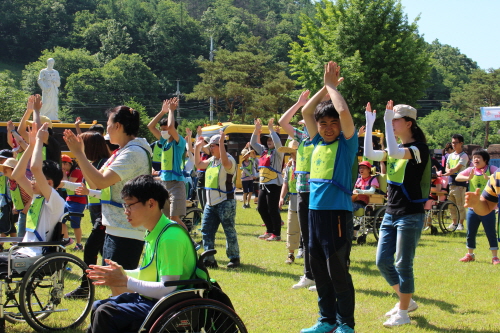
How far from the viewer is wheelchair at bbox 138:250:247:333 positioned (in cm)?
296

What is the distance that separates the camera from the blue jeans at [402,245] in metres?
4.69

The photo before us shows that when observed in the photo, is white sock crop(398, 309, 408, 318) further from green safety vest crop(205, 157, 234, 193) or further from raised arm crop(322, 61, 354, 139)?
green safety vest crop(205, 157, 234, 193)

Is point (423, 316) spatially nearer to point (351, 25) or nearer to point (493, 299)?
point (493, 299)

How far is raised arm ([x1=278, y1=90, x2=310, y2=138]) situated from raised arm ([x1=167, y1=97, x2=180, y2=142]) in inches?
64.3

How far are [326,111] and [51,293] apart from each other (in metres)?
2.96

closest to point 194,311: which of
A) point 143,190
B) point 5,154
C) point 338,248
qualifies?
point 143,190

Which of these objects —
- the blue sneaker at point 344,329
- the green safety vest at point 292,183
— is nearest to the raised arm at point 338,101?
the blue sneaker at point 344,329

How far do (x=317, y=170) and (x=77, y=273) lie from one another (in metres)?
2.56

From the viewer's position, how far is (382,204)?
399 inches

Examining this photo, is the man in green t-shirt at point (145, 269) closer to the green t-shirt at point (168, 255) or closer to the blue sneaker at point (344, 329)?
the green t-shirt at point (168, 255)

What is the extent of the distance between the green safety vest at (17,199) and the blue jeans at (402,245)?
520cm

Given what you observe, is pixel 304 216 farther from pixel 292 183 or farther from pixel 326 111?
pixel 292 183

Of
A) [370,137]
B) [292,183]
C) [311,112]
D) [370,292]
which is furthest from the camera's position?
[292,183]

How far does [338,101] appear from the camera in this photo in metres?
4.05
